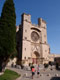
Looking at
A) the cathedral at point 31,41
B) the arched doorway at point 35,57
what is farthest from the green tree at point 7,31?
the arched doorway at point 35,57

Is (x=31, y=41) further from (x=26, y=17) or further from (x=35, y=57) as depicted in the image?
(x=26, y=17)

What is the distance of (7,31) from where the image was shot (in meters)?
19.0

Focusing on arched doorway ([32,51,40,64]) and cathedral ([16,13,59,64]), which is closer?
cathedral ([16,13,59,64])

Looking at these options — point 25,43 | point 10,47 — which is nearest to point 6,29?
point 10,47

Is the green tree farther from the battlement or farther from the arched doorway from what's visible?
the arched doorway

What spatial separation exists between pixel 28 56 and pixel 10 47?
59.9ft

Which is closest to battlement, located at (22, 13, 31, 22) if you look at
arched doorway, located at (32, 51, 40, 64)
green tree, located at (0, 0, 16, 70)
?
arched doorway, located at (32, 51, 40, 64)

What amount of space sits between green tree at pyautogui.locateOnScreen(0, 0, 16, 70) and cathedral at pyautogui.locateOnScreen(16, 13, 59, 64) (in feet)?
52.1

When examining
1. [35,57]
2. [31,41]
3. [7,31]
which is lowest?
[35,57]

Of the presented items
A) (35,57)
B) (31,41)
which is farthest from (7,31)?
(35,57)

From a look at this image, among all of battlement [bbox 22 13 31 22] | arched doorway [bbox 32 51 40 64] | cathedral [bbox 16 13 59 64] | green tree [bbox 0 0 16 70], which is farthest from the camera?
arched doorway [bbox 32 51 40 64]

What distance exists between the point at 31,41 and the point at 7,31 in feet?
71.1

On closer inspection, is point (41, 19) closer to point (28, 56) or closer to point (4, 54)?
point (28, 56)

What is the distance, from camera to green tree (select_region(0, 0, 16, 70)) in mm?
18219
